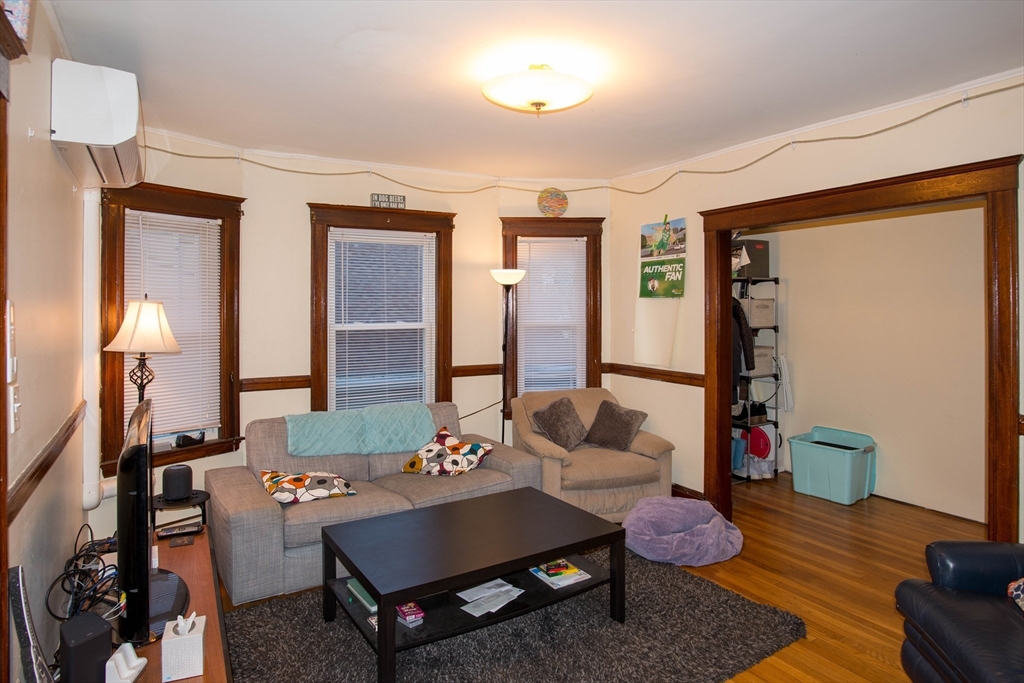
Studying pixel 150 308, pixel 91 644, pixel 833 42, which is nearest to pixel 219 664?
pixel 91 644

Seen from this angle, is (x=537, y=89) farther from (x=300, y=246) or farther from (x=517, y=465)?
(x=300, y=246)

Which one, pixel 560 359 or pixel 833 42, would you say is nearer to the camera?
pixel 833 42

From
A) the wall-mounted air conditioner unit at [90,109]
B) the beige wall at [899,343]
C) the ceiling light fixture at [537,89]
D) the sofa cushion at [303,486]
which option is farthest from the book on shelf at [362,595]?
the beige wall at [899,343]

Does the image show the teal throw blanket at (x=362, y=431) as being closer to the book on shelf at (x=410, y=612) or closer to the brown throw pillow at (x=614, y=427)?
the brown throw pillow at (x=614, y=427)

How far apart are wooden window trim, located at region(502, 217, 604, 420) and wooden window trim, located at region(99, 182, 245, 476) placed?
205 cm

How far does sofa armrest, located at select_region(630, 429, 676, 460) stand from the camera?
13.8 ft

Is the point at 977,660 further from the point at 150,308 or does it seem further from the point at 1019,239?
the point at 150,308

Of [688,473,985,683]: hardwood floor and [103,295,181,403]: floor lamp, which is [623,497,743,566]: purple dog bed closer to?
[688,473,985,683]: hardwood floor

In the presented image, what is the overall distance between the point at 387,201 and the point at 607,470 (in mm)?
2567

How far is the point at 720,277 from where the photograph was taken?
13.9 ft

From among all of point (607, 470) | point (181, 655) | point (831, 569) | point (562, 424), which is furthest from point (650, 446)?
point (181, 655)

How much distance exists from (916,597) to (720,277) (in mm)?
2438

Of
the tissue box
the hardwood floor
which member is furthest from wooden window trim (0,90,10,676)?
the hardwood floor

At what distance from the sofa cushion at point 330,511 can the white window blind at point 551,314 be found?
1.98m
